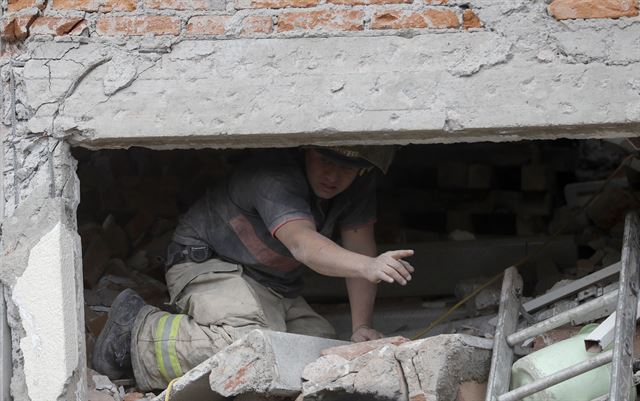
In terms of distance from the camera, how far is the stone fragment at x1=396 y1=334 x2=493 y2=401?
3996 millimetres

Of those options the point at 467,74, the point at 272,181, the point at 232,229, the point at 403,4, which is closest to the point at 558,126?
the point at 467,74

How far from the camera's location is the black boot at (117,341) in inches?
195

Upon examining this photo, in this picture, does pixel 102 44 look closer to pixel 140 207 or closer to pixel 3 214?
pixel 3 214

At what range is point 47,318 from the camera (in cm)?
427

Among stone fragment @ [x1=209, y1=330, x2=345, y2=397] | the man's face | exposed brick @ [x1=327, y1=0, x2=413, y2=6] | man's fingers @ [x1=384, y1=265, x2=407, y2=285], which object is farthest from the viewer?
the man's face

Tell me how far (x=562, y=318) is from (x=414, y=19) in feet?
4.23

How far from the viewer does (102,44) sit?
Answer: 4332 millimetres

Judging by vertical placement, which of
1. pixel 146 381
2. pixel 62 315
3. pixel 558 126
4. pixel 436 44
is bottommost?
pixel 146 381

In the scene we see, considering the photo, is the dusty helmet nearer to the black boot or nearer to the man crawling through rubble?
the man crawling through rubble

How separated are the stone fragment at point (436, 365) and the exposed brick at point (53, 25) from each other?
1771mm

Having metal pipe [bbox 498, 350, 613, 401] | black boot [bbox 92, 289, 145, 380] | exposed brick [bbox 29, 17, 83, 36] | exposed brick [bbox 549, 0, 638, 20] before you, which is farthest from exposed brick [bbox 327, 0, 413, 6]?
black boot [bbox 92, 289, 145, 380]

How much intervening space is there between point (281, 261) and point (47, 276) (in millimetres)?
1227

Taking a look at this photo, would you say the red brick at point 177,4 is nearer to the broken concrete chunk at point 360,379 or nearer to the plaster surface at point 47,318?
the plaster surface at point 47,318

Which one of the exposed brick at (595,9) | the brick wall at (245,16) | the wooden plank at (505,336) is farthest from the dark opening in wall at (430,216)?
the exposed brick at (595,9)
